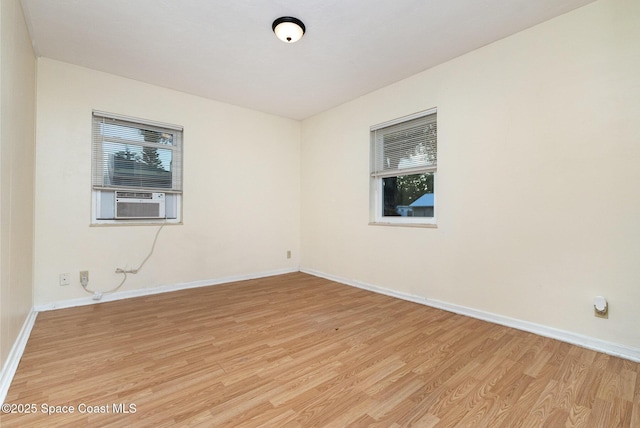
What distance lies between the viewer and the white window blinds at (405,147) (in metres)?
3.18

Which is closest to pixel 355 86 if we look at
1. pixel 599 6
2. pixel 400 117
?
pixel 400 117

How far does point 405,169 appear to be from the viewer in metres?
3.41

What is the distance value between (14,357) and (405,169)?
3.71m

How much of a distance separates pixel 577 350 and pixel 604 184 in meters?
1.23

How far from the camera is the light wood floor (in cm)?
139

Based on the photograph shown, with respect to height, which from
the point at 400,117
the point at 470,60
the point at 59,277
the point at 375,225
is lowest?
the point at 59,277

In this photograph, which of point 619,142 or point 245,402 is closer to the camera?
point 245,402

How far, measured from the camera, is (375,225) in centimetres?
371

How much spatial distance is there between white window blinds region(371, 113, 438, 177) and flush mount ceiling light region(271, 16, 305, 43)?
5.32 ft

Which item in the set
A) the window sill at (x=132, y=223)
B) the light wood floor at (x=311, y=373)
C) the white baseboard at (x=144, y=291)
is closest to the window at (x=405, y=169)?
the light wood floor at (x=311, y=373)

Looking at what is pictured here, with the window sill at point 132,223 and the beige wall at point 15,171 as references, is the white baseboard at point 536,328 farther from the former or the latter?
the beige wall at point 15,171

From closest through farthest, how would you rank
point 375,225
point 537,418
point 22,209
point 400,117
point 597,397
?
point 537,418
point 597,397
point 22,209
point 400,117
point 375,225

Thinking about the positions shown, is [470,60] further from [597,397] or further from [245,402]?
[245,402]

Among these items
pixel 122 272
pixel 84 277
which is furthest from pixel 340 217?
pixel 84 277
